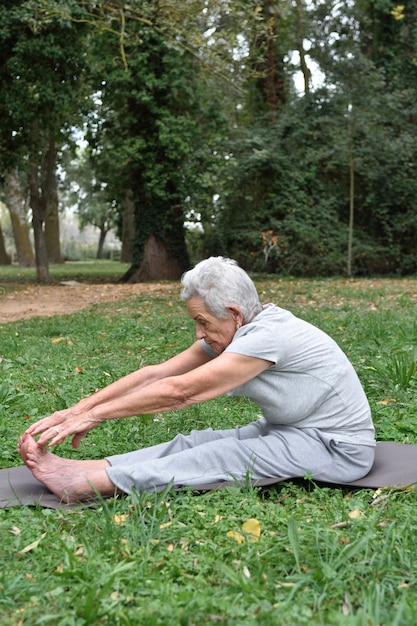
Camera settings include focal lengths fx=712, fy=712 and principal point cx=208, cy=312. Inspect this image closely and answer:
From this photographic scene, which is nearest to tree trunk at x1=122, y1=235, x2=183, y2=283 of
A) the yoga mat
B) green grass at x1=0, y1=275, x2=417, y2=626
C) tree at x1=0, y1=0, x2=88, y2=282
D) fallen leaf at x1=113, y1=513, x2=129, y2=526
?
tree at x1=0, y1=0, x2=88, y2=282

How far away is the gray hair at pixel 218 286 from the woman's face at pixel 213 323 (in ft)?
0.08

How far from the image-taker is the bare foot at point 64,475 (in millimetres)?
3459

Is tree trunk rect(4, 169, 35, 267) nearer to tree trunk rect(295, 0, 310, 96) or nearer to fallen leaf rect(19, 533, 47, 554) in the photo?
tree trunk rect(295, 0, 310, 96)

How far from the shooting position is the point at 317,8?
20.6m

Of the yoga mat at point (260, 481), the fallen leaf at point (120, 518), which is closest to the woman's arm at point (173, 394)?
the yoga mat at point (260, 481)

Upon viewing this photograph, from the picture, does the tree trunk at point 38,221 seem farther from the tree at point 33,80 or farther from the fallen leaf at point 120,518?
the fallen leaf at point 120,518

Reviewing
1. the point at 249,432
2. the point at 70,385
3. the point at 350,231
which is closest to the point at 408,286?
the point at 350,231

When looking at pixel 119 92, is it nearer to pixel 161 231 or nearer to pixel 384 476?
pixel 161 231

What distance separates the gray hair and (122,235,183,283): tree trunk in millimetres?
16143

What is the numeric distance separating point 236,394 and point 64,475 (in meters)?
0.95

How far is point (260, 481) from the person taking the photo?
3590mm

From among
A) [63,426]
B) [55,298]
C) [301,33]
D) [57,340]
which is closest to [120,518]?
[63,426]

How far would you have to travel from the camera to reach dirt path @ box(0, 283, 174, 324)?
40.6ft

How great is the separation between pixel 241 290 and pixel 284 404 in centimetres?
63
